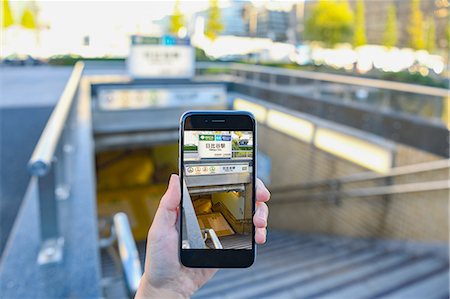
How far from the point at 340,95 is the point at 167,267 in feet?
17.6

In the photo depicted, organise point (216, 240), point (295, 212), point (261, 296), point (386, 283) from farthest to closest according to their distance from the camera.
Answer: point (295, 212)
point (386, 283)
point (261, 296)
point (216, 240)

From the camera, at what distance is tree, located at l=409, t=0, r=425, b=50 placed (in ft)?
55.2

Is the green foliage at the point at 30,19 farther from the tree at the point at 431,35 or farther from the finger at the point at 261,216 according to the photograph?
the tree at the point at 431,35

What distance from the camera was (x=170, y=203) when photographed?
662mm

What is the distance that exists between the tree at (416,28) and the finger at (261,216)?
719 inches

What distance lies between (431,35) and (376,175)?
13401 mm

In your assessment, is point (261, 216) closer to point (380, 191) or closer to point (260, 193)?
point (260, 193)

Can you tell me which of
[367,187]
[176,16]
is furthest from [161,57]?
[176,16]

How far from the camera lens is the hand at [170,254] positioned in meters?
0.64

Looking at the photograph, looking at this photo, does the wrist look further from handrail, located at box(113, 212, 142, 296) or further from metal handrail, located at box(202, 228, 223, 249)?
handrail, located at box(113, 212, 142, 296)

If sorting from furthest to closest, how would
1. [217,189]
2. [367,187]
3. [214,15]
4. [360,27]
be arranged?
[360,27] → [367,187] → [214,15] → [217,189]

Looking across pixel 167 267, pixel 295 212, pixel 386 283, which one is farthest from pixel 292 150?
pixel 167 267

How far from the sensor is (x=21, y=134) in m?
4.62

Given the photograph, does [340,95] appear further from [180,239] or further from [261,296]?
[180,239]
